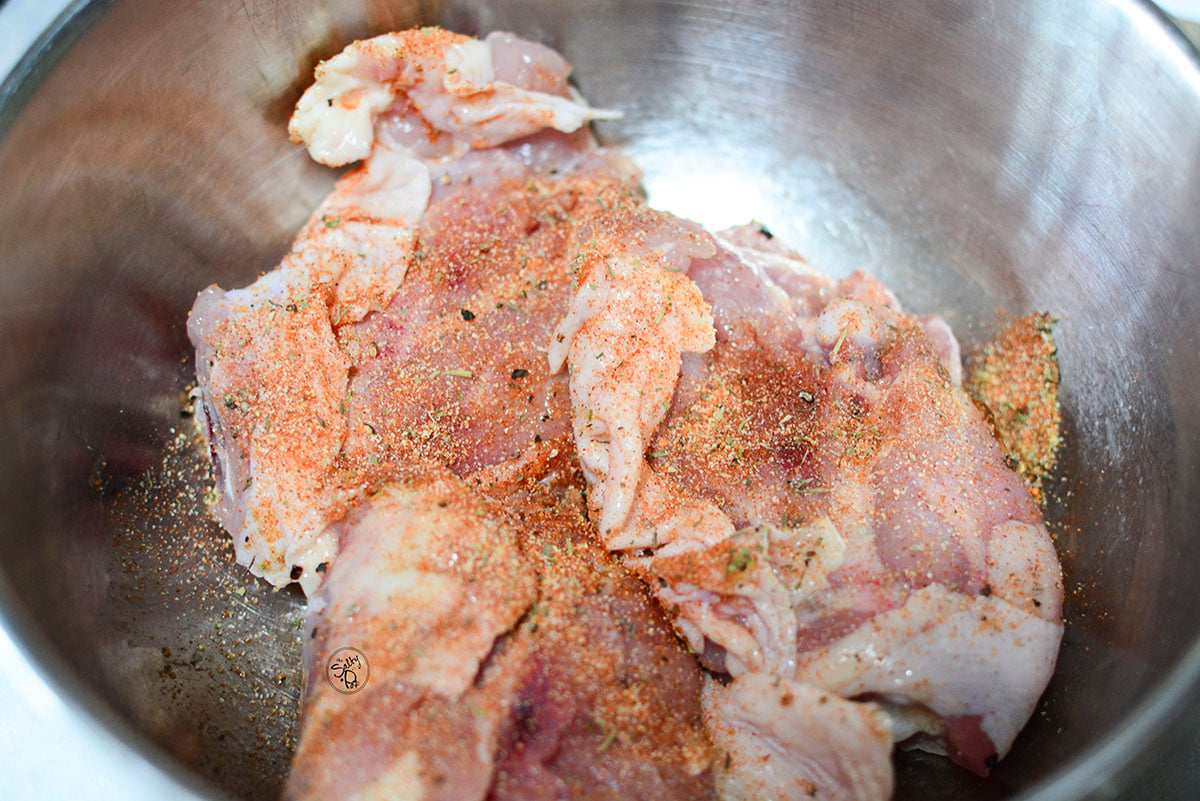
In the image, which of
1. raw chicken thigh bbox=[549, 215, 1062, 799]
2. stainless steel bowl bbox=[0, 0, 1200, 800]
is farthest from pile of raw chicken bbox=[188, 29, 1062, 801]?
stainless steel bowl bbox=[0, 0, 1200, 800]

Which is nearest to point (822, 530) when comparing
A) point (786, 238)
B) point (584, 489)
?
point (584, 489)

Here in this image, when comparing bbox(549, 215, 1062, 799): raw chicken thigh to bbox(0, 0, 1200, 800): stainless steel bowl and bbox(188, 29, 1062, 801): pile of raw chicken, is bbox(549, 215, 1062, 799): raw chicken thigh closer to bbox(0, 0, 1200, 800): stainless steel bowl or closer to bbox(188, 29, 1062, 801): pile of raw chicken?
bbox(188, 29, 1062, 801): pile of raw chicken

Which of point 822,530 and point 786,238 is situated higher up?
point 822,530

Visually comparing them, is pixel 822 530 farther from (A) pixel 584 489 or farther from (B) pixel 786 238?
(B) pixel 786 238

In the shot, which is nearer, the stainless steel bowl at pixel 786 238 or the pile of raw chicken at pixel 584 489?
the pile of raw chicken at pixel 584 489

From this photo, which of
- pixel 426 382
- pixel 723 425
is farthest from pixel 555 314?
pixel 723 425

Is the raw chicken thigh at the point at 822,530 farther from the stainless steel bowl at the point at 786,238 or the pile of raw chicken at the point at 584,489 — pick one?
the stainless steel bowl at the point at 786,238

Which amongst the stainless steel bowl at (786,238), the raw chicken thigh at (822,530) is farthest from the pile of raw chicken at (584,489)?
the stainless steel bowl at (786,238)
